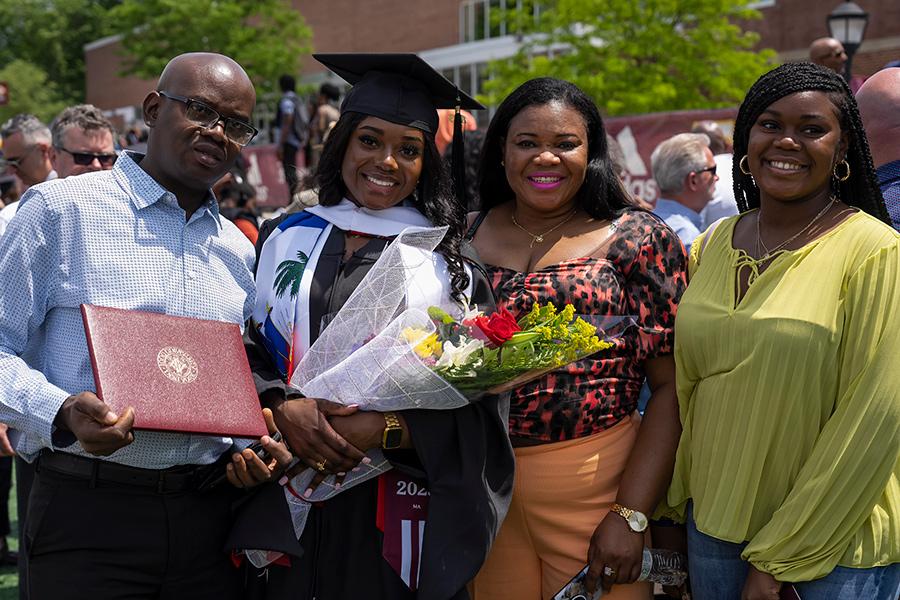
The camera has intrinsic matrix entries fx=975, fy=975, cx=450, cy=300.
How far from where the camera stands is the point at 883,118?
342 centimetres

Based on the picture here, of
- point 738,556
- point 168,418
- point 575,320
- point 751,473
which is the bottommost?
point 738,556

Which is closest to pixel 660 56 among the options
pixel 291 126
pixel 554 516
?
pixel 291 126

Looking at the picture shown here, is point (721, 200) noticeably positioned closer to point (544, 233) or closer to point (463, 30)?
point (544, 233)

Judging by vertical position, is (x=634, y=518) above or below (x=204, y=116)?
below

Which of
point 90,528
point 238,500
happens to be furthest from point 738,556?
point 90,528

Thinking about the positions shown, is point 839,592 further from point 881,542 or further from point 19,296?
point 19,296

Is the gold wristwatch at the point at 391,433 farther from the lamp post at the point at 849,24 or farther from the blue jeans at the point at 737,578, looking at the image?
the lamp post at the point at 849,24

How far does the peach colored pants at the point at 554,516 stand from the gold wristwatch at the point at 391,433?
458 mm

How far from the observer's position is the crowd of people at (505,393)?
2572 millimetres

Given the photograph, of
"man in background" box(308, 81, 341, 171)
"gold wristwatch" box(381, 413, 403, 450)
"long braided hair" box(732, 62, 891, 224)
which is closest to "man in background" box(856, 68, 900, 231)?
"long braided hair" box(732, 62, 891, 224)

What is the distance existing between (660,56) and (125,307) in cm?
1751

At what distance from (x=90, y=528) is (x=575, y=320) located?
58.5 inches

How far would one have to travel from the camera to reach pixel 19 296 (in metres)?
2.66

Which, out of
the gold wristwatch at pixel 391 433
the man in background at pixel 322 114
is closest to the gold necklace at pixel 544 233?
the gold wristwatch at pixel 391 433
